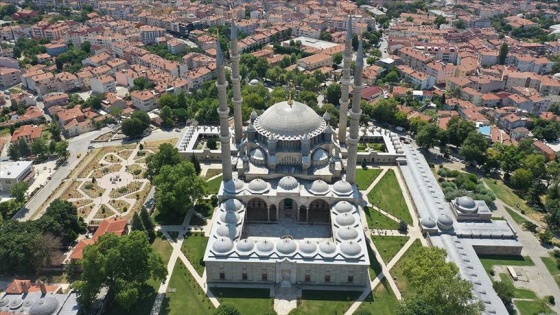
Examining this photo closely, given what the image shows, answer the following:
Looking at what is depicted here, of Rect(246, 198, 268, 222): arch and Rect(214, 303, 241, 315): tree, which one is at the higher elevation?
Rect(214, 303, 241, 315): tree

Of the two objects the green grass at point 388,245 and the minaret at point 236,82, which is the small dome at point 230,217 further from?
the minaret at point 236,82

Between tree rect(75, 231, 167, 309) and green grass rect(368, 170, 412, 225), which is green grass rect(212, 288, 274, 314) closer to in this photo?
tree rect(75, 231, 167, 309)

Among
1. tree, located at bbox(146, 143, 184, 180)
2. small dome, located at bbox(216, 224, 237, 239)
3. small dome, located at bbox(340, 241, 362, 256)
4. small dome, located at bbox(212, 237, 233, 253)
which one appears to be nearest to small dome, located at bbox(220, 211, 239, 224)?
small dome, located at bbox(216, 224, 237, 239)

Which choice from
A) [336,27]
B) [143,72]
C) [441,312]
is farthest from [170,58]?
[441,312]

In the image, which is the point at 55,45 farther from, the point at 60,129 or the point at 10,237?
the point at 10,237

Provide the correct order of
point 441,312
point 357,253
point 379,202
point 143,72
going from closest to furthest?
point 441,312 → point 357,253 → point 379,202 → point 143,72
